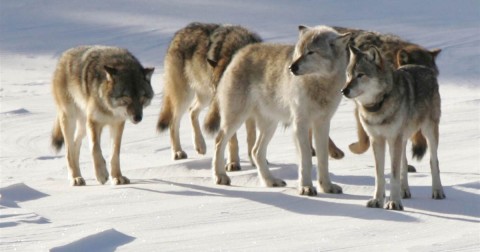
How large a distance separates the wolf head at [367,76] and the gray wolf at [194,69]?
129 inches

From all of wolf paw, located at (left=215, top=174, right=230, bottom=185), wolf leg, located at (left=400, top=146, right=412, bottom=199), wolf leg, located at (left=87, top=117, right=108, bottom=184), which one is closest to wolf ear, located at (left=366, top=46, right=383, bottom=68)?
wolf leg, located at (left=400, top=146, right=412, bottom=199)

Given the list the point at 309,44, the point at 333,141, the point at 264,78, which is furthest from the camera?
the point at 333,141

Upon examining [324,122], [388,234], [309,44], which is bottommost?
[388,234]

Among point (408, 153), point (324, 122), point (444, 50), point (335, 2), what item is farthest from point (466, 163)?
point (335, 2)

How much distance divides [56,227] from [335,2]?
1490 centimetres

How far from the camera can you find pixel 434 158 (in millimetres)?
9719

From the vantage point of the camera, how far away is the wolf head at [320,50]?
10031 millimetres

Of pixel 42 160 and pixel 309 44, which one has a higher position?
pixel 309 44

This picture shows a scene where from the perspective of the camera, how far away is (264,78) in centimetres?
1080

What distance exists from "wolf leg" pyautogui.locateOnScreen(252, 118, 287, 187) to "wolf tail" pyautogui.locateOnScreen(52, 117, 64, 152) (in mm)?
2226

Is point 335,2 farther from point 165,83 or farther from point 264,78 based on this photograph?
point 264,78

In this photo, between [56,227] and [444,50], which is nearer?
[56,227]

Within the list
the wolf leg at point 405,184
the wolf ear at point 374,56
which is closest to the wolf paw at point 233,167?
the wolf leg at point 405,184

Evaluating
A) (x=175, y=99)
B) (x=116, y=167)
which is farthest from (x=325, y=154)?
(x=175, y=99)
